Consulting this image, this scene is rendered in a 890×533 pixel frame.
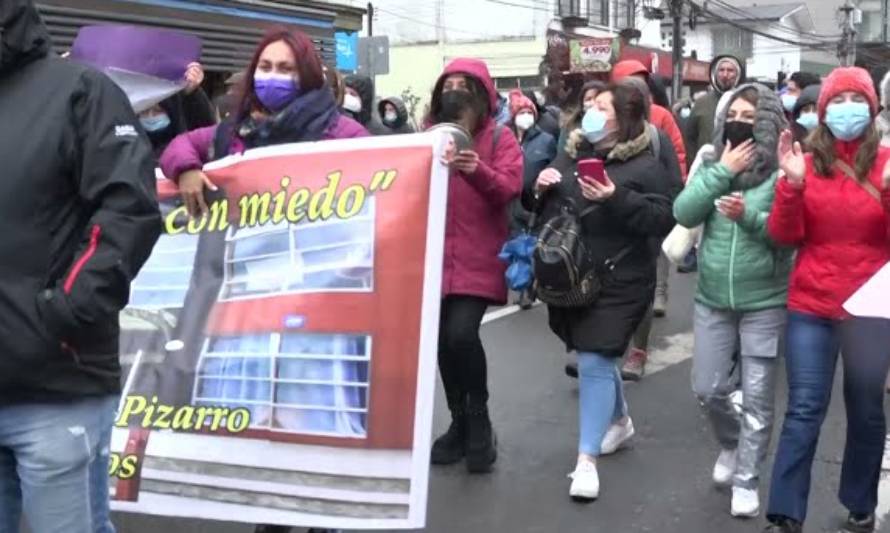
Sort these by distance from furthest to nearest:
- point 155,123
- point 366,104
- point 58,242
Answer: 1. point 366,104
2. point 155,123
3. point 58,242

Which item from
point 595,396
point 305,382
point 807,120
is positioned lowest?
point 595,396

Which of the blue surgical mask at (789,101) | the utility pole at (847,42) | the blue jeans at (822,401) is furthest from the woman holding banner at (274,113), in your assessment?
the utility pole at (847,42)

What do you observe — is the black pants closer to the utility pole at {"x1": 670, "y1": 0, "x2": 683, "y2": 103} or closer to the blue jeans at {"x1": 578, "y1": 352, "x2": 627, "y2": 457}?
the blue jeans at {"x1": 578, "y1": 352, "x2": 627, "y2": 457}

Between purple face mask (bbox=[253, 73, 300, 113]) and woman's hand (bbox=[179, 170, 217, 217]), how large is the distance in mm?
338

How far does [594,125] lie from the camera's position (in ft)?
16.0

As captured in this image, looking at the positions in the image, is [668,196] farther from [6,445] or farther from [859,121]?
[6,445]

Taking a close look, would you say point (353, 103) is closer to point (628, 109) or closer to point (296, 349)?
point (628, 109)

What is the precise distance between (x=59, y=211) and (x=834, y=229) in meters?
2.70

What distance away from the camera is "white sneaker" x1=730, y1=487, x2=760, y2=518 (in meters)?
4.66

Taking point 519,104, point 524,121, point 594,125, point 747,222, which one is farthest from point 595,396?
point 519,104

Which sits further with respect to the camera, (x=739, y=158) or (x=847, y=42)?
(x=847, y=42)

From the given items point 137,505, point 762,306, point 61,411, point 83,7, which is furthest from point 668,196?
point 83,7

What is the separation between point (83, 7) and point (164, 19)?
1.69 meters

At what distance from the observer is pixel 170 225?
4.05 m
